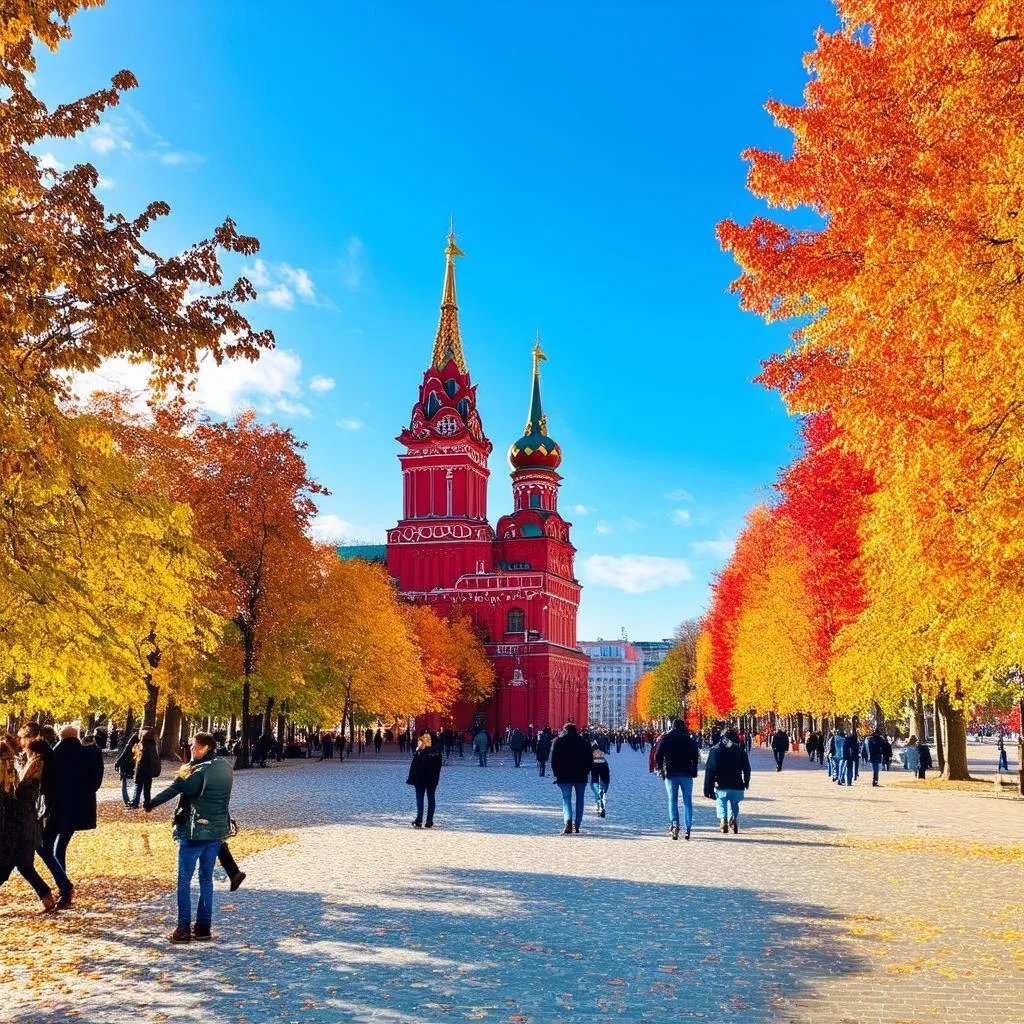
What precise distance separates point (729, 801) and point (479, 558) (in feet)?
276

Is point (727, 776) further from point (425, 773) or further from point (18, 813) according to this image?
point (18, 813)

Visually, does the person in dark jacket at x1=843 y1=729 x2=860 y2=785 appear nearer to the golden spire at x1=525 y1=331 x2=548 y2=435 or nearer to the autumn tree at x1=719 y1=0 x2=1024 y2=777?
the autumn tree at x1=719 y1=0 x2=1024 y2=777


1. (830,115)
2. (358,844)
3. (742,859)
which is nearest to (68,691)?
(358,844)

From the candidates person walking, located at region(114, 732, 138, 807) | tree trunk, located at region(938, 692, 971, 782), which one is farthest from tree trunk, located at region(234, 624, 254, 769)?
tree trunk, located at region(938, 692, 971, 782)

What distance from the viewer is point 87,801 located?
12141 mm

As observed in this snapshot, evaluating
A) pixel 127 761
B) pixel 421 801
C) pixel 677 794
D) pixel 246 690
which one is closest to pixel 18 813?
pixel 421 801

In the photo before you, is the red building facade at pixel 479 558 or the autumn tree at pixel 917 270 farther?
the red building facade at pixel 479 558

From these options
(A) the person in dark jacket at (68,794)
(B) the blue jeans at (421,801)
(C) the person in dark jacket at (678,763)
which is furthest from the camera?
(B) the blue jeans at (421,801)

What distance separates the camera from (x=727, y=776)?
18.0 metres

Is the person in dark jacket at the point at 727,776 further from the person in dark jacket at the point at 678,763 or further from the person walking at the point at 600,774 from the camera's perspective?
the person walking at the point at 600,774

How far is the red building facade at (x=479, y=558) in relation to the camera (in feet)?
325

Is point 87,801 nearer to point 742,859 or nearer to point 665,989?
point 665,989

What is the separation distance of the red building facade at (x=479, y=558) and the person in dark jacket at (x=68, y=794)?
83792 mm

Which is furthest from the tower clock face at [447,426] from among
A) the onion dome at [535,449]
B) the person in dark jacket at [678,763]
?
the person in dark jacket at [678,763]
